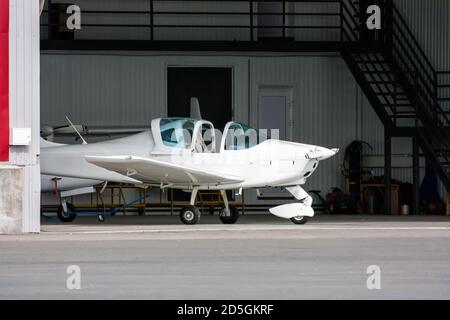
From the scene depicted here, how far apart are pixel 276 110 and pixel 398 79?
9.19 ft

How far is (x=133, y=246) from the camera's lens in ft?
52.4

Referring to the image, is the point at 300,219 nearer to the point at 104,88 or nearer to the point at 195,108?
the point at 195,108

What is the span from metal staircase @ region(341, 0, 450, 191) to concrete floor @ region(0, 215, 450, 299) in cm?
407

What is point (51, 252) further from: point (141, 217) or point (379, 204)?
point (379, 204)

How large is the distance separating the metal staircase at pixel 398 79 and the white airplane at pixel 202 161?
4645 millimetres

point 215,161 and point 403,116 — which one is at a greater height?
point 403,116

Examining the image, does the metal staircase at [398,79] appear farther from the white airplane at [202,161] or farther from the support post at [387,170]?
the white airplane at [202,161]

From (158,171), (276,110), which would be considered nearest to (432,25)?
(276,110)

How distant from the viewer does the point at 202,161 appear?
810 inches

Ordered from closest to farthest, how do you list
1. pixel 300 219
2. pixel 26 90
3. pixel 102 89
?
pixel 26 90, pixel 300 219, pixel 102 89

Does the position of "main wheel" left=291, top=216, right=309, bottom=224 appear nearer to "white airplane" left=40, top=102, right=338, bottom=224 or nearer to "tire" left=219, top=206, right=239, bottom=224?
"white airplane" left=40, top=102, right=338, bottom=224

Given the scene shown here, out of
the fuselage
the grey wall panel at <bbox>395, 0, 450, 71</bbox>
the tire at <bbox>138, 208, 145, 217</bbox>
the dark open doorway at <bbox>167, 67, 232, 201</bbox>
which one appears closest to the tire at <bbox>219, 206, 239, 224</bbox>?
the fuselage

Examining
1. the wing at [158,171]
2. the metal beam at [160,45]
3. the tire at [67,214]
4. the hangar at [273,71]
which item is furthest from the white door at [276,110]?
the wing at [158,171]

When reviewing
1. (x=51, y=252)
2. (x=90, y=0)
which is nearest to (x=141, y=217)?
(x=90, y=0)
